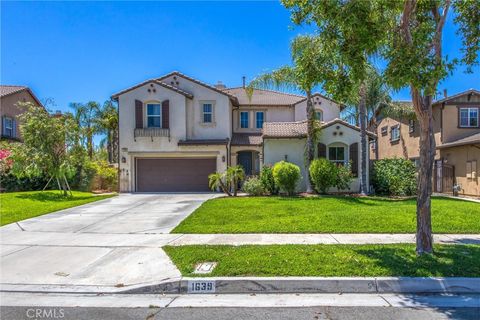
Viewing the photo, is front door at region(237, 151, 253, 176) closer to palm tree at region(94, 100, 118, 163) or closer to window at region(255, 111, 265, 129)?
window at region(255, 111, 265, 129)

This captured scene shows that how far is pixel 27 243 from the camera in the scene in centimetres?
816

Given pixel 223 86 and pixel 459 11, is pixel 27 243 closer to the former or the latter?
pixel 459 11

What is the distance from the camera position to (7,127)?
26.7 meters

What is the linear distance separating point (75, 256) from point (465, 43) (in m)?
9.28

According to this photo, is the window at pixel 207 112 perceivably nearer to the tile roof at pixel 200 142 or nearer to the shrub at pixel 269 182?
the tile roof at pixel 200 142

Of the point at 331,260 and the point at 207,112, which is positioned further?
the point at 207,112

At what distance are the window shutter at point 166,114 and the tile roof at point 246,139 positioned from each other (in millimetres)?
4282

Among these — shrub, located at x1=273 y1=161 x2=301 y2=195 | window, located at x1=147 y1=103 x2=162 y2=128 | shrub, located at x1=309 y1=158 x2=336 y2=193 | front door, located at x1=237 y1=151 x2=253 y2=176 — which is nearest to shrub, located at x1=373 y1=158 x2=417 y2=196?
shrub, located at x1=309 y1=158 x2=336 y2=193

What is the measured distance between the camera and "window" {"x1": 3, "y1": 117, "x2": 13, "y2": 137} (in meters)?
26.3

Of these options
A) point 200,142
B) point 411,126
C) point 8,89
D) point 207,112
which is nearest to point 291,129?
point 200,142

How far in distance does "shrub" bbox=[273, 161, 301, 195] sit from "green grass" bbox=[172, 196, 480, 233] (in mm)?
3025

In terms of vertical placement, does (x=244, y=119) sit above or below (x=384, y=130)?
above

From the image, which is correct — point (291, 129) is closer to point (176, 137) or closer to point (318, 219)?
point (176, 137)

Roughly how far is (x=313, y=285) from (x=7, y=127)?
29.4 metres
